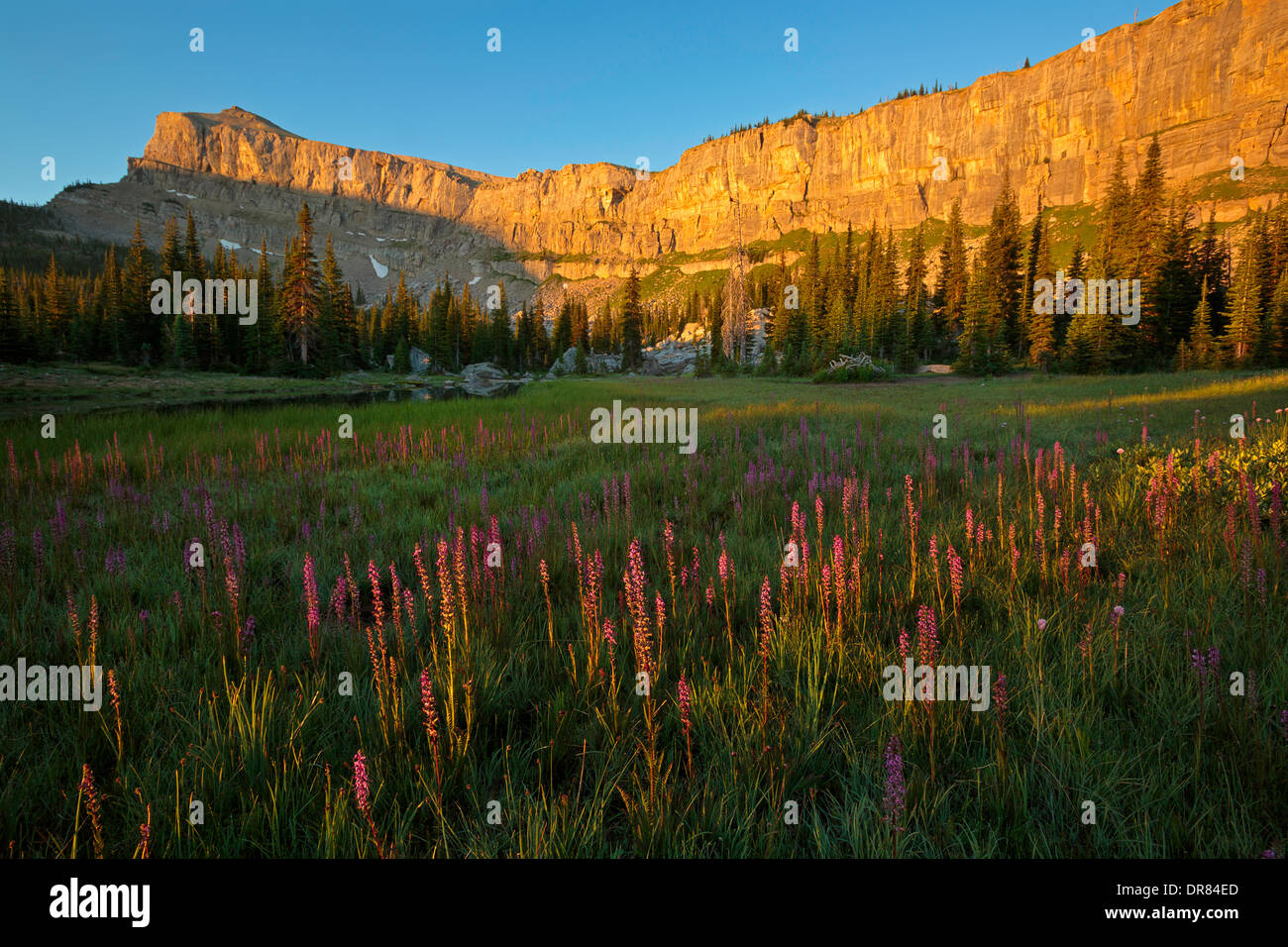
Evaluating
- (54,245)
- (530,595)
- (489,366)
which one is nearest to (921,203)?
(489,366)

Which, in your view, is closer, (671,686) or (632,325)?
(671,686)

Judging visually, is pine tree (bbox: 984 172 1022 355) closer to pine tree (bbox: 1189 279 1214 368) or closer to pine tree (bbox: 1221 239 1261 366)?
pine tree (bbox: 1189 279 1214 368)

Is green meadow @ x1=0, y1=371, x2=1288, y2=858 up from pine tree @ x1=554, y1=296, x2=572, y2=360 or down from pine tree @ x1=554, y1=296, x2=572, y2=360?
down

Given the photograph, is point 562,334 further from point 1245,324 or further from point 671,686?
point 671,686

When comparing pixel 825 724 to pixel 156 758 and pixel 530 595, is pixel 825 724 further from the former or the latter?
pixel 156 758

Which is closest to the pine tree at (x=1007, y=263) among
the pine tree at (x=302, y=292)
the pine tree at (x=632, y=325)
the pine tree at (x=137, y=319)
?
the pine tree at (x=632, y=325)

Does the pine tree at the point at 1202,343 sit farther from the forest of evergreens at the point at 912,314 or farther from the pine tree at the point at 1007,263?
the pine tree at the point at 1007,263

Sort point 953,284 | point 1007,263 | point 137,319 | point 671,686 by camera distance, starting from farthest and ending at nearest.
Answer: point 953,284, point 137,319, point 1007,263, point 671,686

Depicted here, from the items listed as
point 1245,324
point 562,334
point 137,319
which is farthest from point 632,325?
point 1245,324

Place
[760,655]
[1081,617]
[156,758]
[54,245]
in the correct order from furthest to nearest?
[54,245] < [1081,617] < [760,655] < [156,758]

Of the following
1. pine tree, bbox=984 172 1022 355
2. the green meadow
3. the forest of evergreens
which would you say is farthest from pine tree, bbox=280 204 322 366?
pine tree, bbox=984 172 1022 355
